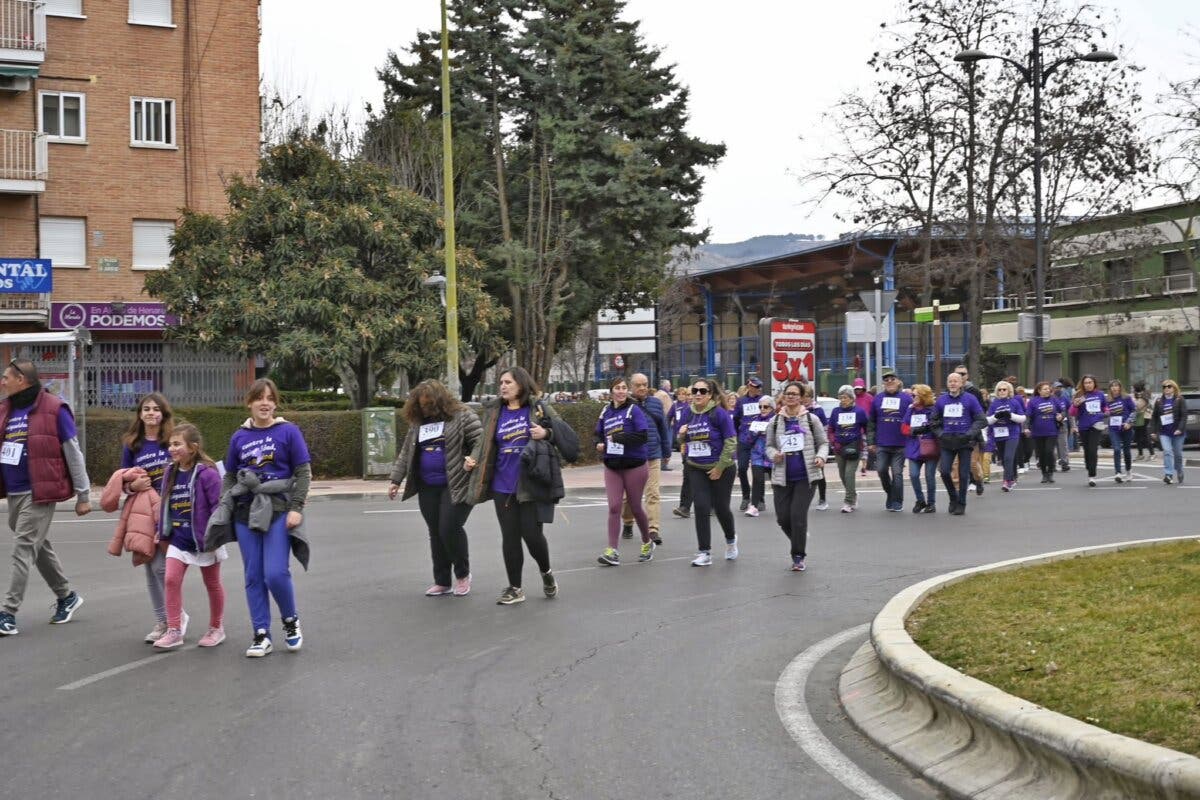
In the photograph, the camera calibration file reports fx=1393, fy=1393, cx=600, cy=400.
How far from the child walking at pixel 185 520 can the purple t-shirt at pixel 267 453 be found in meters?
0.24

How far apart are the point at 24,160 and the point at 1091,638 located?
104 ft

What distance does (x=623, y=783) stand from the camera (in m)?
5.57

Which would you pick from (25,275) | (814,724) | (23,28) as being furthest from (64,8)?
(814,724)

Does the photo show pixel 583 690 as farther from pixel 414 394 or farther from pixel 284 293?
pixel 284 293

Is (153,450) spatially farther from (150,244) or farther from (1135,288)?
(1135,288)

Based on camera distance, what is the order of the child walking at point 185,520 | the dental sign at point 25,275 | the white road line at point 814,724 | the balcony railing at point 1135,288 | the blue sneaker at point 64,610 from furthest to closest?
the balcony railing at point 1135,288 → the dental sign at point 25,275 → the blue sneaker at point 64,610 → the child walking at point 185,520 → the white road line at point 814,724

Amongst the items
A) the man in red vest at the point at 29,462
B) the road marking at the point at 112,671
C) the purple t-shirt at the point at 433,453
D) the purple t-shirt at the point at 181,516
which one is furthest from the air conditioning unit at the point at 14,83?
the road marking at the point at 112,671

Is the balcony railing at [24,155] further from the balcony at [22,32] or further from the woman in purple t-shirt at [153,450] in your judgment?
the woman in purple t-shirt at [153,450]

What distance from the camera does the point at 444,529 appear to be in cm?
1076

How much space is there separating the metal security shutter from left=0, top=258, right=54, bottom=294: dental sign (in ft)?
24.9

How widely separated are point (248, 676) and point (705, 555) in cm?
585

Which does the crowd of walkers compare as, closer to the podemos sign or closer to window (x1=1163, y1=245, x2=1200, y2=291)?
the podemos sign

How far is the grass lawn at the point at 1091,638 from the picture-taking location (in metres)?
5.67

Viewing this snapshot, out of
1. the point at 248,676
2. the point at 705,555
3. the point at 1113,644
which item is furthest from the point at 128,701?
the point at 705,555
